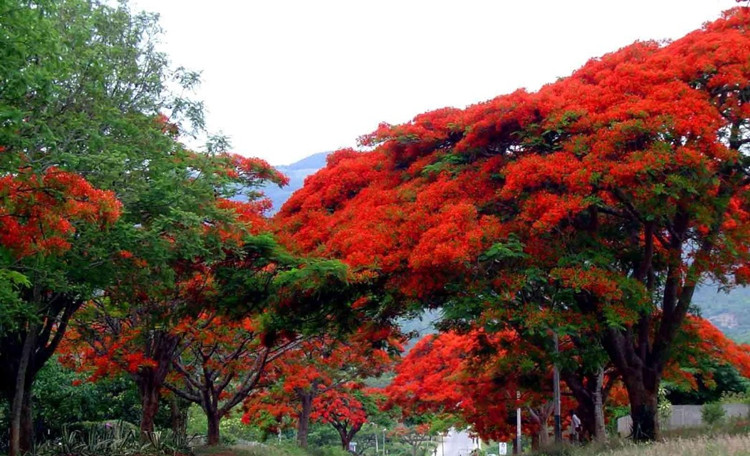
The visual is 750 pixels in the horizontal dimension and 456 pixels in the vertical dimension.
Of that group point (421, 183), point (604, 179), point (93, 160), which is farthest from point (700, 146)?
point (93, 160)

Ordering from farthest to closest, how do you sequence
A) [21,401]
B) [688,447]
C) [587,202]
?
[21,401] < [587,202] < [688,447]

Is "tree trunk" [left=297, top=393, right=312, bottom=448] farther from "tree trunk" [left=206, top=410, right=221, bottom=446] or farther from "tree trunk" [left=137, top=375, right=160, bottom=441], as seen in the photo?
"tree trunk" [left=137, top=375, right=160, bottom=441]

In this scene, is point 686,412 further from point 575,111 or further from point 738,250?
point 575,111

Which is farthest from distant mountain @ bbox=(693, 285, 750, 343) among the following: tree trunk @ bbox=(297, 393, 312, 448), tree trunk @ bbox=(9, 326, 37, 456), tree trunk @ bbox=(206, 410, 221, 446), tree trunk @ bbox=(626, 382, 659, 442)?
A: tree trunk @ bbox=(9, 326, 37, 456)

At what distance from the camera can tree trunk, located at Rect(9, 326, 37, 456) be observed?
580 inches

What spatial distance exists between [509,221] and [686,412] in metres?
18.9

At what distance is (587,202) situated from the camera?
47.9 ft

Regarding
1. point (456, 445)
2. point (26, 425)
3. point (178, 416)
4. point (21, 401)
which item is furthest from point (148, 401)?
point (456, 445)

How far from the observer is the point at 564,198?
14922mm

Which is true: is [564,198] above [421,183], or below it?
below

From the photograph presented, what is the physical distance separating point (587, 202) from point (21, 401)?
1171 centimetres

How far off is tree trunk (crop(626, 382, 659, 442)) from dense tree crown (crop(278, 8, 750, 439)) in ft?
0.11

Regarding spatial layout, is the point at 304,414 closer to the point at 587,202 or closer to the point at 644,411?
the point at 644,411

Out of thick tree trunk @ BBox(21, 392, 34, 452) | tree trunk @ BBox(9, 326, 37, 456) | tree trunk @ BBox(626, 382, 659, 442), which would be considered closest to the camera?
tree trunk @ BBox(9, 326, 37, 456)
